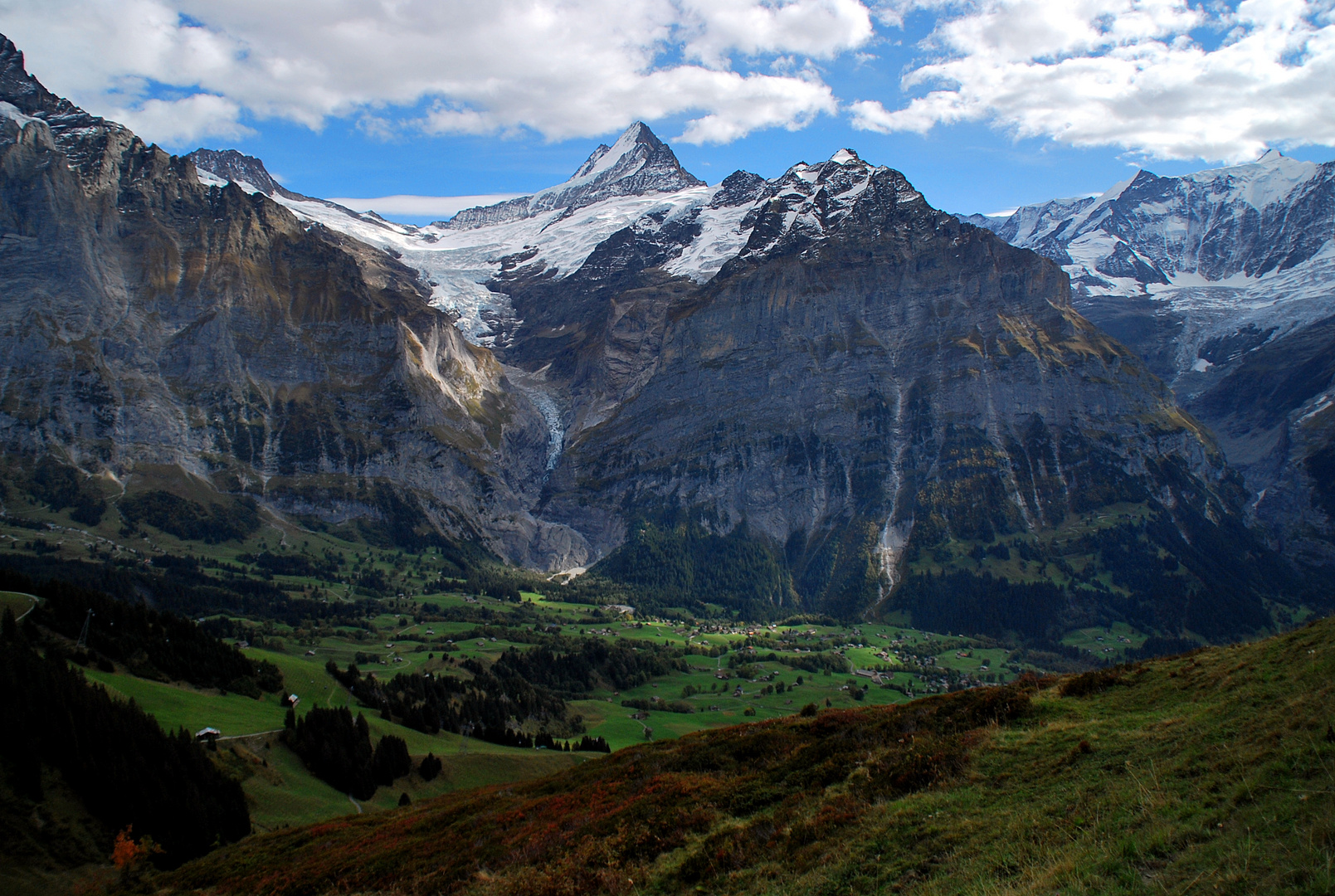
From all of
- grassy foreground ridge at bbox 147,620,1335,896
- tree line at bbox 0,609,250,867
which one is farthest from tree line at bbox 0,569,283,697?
grassy foreground ridge at bbox 147,620,1335,896

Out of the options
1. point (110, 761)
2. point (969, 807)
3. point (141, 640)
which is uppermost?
point (969, 807)

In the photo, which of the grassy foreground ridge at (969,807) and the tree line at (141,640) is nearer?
the grassy foreground ridge at (969,807)

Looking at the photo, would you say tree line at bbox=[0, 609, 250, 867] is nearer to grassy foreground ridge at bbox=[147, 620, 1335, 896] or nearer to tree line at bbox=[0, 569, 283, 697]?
tree line at bbox=[0, 569, 283, 697]

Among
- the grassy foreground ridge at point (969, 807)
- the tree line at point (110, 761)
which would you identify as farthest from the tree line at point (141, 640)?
the grassy foreground ridge at point (969, 807)

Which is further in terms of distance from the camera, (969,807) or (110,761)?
(110,761)

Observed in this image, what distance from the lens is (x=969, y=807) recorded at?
72.4 feet

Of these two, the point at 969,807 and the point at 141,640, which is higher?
the point at 969,807

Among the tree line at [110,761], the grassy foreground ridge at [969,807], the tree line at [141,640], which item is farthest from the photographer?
the tree line at [141,640]

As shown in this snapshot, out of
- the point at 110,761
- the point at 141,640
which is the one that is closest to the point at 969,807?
the point at 110,761

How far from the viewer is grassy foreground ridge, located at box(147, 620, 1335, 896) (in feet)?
51.6

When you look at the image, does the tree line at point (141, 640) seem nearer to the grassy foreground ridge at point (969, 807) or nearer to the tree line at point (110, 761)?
the tree line at point (110, 761)

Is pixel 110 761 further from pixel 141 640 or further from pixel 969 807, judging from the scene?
pixel 969 807

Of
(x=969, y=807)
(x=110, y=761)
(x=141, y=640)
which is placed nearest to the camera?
(x=969, y=807)

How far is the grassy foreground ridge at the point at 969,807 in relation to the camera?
15.7 m
